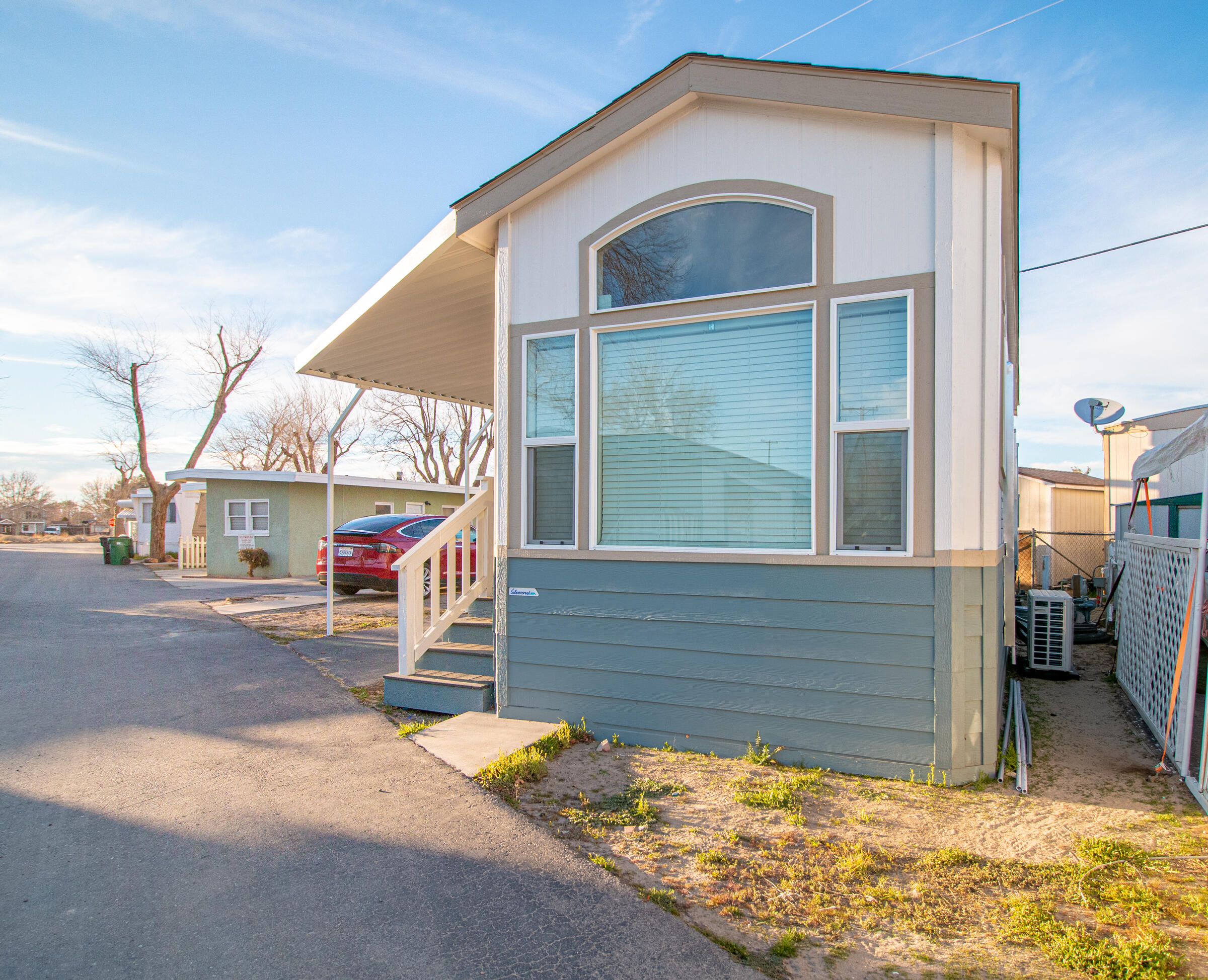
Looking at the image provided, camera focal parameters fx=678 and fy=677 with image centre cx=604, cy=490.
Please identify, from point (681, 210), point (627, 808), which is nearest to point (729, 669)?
point (627, 808)

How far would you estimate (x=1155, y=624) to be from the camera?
5051 millimetres

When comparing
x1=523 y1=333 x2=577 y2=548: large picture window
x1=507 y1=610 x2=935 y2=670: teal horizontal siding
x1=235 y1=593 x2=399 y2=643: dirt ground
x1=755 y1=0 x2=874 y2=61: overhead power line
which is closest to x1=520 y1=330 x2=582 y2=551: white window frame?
x1=523 y1=333 x2=577 y2=548: large picture window

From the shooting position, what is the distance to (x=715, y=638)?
4113mm

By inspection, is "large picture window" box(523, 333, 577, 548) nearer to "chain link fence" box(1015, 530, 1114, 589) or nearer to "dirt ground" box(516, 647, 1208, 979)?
"dirt ground" box(516, 647, 1208, 979)

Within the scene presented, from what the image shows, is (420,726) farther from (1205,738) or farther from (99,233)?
(99,233)

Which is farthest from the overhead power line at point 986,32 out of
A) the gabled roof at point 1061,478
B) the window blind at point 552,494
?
the gabled roof at point 1061,478

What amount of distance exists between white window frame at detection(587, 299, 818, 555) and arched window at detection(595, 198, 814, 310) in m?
0.14

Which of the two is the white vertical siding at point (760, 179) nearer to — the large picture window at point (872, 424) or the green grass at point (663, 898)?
the large picture window at point (872, 424)

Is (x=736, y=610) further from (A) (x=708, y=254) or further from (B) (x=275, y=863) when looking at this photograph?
(B) (x=275, y=863)

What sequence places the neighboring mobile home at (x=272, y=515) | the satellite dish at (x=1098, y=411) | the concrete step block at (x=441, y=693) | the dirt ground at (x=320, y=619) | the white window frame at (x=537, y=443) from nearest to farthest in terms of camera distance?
the white window frame at (x=537, y=443), the concrete step block at (x=441, y=693), the dirt ground at (x=320, y=619), the satellite dish at (x=1098, y=411), the neighboring mobile home at (x=272, y=515)

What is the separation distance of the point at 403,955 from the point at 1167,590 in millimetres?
5372

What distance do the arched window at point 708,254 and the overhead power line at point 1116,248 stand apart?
4.68 m

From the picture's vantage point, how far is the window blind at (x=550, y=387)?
465 centimetres

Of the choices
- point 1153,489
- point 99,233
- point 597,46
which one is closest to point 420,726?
point 597,46
